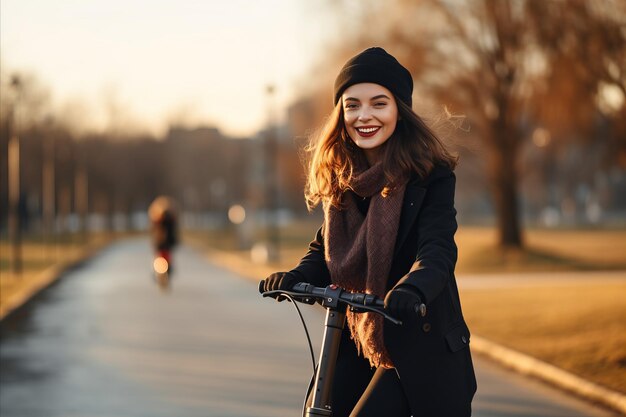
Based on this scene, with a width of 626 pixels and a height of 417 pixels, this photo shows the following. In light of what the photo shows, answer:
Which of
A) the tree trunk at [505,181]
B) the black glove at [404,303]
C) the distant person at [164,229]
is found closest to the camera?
the black glove at [404,303]

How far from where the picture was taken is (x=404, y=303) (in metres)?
3.16

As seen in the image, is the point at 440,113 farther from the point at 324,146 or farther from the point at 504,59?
the point at 504,59

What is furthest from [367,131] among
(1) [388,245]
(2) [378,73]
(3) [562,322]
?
(3) [562,322]

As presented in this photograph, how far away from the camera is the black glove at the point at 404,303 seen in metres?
3.16

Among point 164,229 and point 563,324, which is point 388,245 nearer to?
point 563,324

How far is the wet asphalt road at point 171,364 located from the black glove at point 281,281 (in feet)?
14.0

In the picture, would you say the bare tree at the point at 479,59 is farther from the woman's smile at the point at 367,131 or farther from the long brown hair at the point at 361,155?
the woman's smile at the point at 367,131

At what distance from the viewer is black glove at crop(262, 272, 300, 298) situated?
11.8 ft

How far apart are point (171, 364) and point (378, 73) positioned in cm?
754

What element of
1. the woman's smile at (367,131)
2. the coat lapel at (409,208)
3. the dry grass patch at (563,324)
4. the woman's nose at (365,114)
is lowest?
the dry grass patch at (563,324)

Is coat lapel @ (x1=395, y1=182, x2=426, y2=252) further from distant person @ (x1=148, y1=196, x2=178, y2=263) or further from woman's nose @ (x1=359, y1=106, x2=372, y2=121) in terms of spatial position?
distant person @ (x1=148, y1=196, x2=178, y2=263)

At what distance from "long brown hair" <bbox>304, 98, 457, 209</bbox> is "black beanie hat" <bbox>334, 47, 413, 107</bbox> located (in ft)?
0.17

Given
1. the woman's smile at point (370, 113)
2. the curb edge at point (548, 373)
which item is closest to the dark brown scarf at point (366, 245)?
the woman's smile at point (370, 113)

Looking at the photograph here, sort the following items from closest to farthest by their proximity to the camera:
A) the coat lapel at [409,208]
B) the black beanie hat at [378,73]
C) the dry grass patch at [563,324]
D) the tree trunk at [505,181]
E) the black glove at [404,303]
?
the black glove at [404,303] → the coat lapel at [409,208] → the black beanie hat at [378,73] → the dry grass patch at [563,324] → the tree trunk at [505,181]
